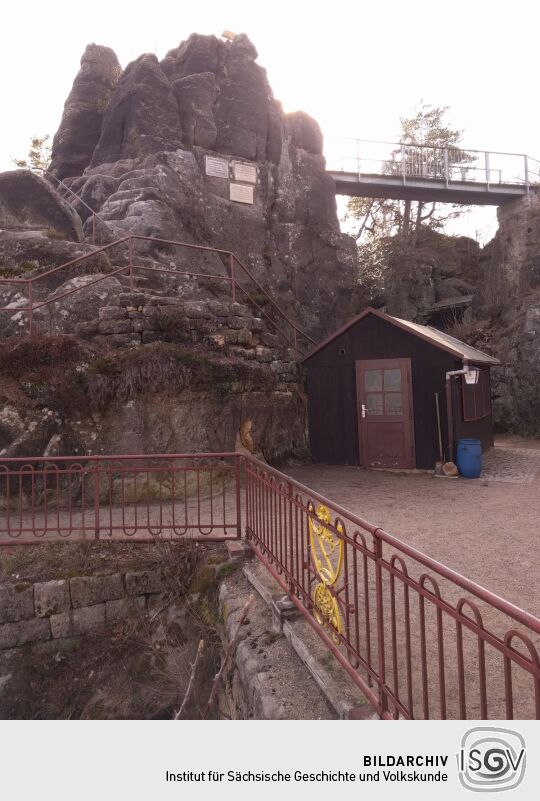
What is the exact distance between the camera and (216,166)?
16.9m

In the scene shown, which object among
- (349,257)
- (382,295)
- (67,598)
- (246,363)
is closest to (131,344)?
(246,363)

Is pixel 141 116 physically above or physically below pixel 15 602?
above

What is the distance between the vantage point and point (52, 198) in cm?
1380

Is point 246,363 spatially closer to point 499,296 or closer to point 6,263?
point 6,263

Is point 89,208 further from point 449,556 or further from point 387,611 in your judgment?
point 387,611

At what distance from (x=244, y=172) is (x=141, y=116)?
405 centimetres

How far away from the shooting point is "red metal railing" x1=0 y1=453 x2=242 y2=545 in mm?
5648

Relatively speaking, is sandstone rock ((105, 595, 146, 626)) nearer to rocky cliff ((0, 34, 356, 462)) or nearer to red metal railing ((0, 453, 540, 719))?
red metal railing ((0, 453, 540, 719))

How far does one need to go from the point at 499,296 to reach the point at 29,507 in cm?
2050

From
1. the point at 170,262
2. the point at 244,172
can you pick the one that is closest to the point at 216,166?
the point at 244,172
